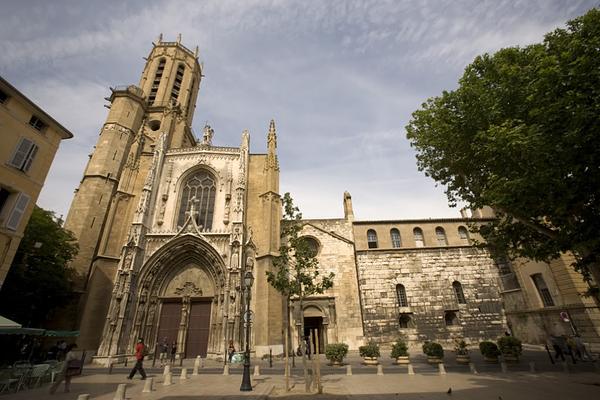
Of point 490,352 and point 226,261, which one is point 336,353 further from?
point 226,261

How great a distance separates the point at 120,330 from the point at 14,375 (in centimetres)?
708

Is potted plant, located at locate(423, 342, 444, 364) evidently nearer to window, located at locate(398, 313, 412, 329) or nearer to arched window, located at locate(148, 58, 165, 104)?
window, located at locate(398, 313, 412, 329)

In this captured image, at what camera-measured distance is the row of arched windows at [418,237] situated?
76.3 feet

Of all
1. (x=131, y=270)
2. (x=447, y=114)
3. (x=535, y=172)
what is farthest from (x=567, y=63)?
(x=131, y=270)

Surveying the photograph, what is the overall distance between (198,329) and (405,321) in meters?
14.7

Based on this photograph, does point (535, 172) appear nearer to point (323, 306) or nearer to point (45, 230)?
point (323, 306)

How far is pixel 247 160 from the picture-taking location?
22031 millimetres

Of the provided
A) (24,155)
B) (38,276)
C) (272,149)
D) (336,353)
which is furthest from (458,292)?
(24,155)

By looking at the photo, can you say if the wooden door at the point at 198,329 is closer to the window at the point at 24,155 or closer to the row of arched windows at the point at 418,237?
the window at the point at 24,155

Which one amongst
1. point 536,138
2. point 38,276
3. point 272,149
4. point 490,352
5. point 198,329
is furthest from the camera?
point 272,149

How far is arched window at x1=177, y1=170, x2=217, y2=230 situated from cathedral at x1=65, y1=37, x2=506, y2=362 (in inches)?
4.1

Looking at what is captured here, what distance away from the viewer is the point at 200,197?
69.7ft

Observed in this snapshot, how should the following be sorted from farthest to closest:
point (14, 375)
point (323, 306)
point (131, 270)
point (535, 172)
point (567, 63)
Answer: point (323, 306) < point (131, 270) < point (14, 375) < point (535, 172) < point (567, 63)

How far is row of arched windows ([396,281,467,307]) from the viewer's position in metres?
20.5
